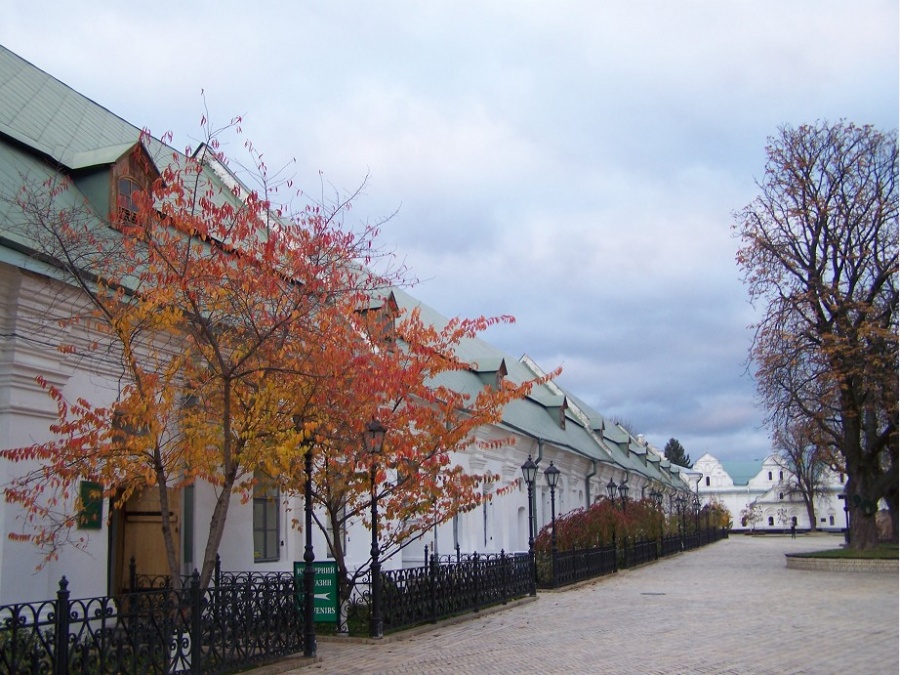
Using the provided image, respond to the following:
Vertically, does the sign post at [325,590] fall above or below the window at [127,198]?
below

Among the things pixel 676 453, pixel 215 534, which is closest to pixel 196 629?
pixel 215 534

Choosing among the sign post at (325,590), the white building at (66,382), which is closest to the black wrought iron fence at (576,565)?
the white building at (66,382)

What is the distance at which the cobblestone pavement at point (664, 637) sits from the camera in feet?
38.0

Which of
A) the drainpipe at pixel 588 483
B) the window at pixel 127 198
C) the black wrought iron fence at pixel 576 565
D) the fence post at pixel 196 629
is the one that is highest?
the window at pixel 127 198

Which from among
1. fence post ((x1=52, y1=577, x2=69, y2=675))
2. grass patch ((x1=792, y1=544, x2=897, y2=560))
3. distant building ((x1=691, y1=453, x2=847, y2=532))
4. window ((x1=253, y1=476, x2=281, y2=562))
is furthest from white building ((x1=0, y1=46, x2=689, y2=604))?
distant building ((x1=691, y1=453, x2=847, y2=532))

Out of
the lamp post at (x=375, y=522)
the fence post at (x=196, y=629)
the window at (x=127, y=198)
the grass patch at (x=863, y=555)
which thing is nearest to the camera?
the fence post at (x=196, y=629)

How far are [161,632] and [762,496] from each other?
4381 inches

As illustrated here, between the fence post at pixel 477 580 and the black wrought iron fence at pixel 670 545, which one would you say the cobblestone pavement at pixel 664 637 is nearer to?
the fence post at pixel 477 580

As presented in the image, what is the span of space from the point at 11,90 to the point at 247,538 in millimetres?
8574

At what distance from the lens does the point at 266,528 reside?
17938 mm

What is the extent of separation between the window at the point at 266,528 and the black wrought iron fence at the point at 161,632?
5.32 m

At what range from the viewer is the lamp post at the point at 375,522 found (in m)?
13.6

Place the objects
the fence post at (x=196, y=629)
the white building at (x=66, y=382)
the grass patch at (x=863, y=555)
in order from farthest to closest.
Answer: the grass patch at (x=863, y=555) → the white building at (x=66, y=382) → the fence post at (x=196, y=629)

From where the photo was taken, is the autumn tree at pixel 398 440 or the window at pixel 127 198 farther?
the autumn tree at pixel 398 440
